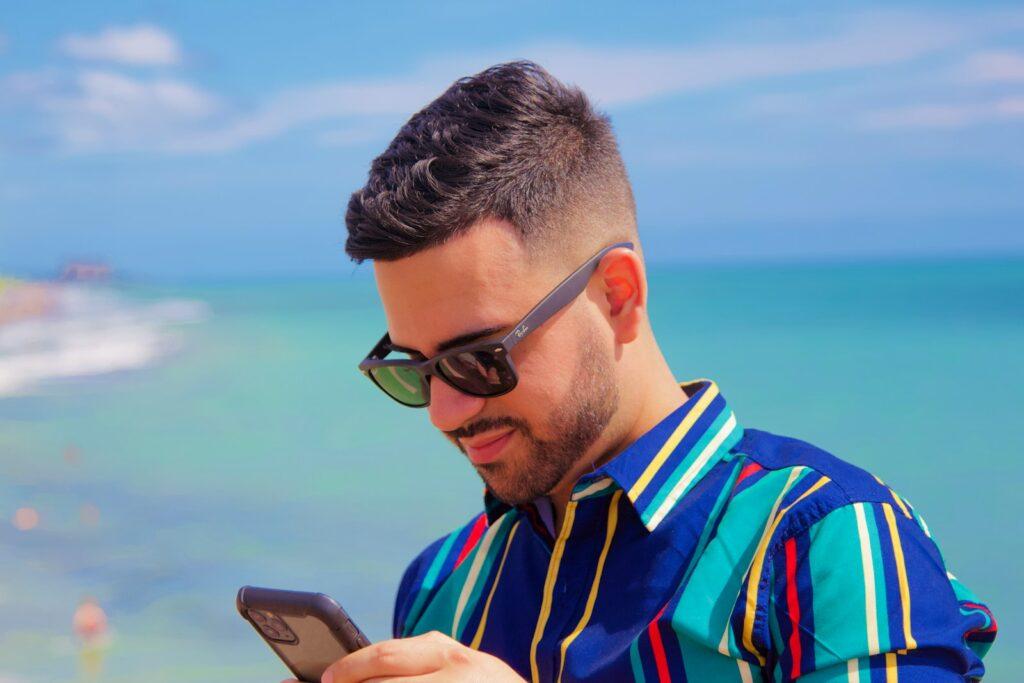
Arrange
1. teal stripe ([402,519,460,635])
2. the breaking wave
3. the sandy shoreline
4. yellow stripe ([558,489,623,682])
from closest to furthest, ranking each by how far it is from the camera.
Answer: yellow stripe ([558,489,623,682])
teal stripe ([402,519,460,635])
the breaking wave
the sandy shoreline

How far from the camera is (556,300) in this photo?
1.77 metres

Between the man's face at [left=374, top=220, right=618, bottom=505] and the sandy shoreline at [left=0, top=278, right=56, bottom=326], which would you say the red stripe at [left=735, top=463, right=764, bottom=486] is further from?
the sandy shoreline at [left=0, top=278, right=56, bottom=326]

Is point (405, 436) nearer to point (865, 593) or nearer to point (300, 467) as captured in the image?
point (300, 467)

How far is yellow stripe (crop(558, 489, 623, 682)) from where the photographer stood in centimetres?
164

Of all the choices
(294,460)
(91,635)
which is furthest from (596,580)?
(294,460)

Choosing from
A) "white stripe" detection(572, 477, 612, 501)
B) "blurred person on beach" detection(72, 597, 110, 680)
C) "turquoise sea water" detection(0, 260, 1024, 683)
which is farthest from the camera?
"turquoise sea water" detection(0, 260, 1024, 683)

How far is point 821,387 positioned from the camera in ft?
40.6

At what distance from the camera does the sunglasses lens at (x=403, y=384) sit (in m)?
1.87

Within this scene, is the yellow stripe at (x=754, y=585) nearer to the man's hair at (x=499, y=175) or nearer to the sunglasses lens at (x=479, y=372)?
the sunglasses lens at (x=479, y=372)

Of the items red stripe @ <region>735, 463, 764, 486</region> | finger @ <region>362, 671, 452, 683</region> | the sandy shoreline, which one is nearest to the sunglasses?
red stripe @ <region>735, 463, 764, 486</region>

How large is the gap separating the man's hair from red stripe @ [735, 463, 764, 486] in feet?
1.49

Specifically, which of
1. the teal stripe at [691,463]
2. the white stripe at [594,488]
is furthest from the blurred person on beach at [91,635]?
the teal stripe at [691,463]

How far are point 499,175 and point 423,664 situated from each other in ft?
2.60

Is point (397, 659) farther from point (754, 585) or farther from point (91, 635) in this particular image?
point (91, 635)
